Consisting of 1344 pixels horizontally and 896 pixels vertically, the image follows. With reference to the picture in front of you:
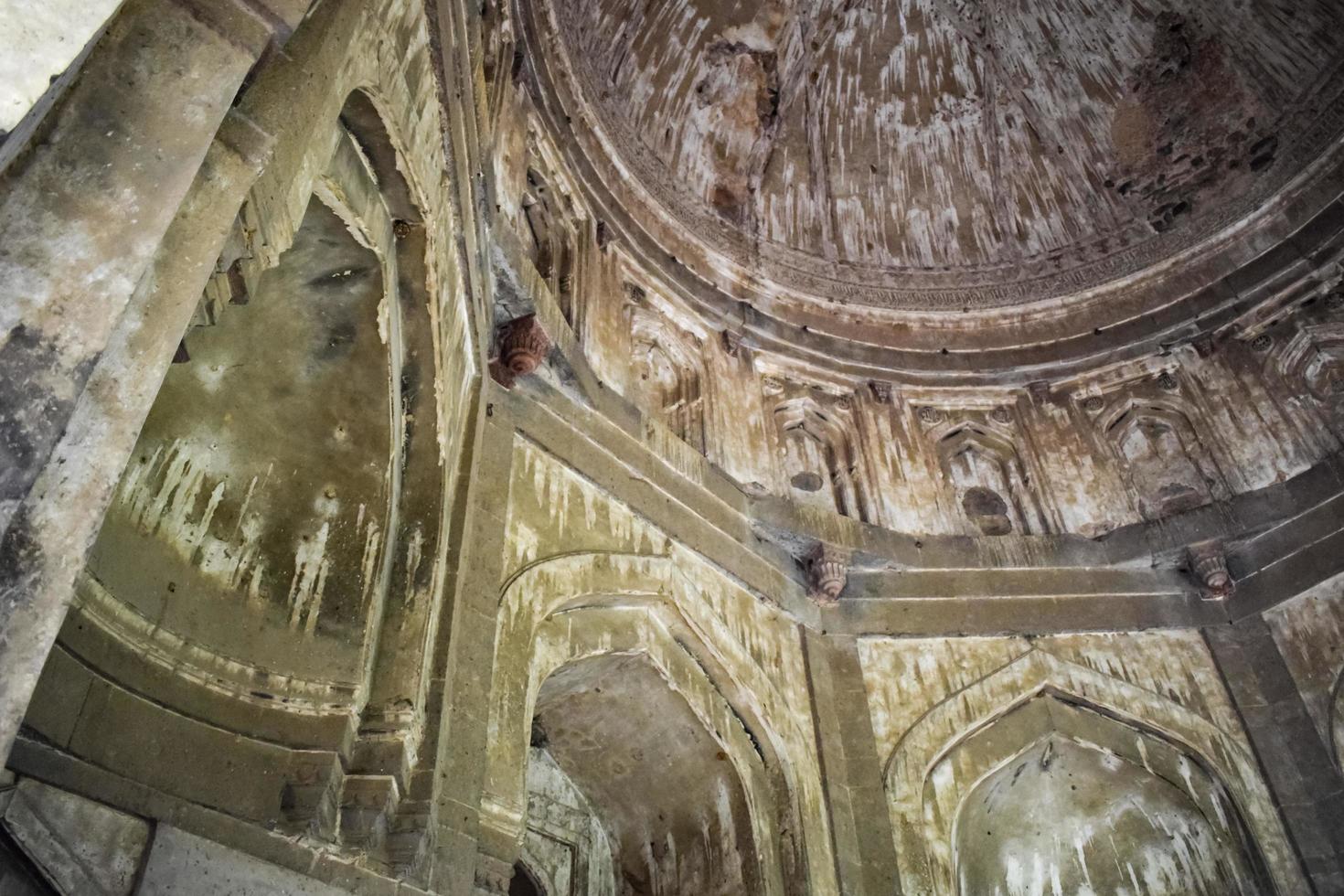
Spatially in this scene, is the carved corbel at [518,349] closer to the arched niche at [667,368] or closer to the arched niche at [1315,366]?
the arched niche at [667,368]

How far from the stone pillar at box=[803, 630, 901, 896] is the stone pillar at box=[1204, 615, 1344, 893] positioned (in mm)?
2699

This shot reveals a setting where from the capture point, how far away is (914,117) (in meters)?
12.1

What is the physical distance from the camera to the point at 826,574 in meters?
7.81

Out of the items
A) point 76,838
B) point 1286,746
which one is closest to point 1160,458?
point 1286,746

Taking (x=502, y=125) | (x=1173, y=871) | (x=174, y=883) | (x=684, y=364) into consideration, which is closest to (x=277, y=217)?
(x=174, y=883)

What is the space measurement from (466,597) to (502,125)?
372 centimetres

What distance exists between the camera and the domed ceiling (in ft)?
34.1

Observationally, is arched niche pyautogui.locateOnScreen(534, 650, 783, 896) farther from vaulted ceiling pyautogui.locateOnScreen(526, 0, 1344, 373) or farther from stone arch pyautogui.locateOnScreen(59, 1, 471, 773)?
vaulted ceiling pyautogui.locateOnScreen(526, 0, 1344, 373)

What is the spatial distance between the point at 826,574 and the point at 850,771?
56.5 inches

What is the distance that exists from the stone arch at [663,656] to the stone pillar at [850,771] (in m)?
0.29

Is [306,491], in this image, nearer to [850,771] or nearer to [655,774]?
[655,774]

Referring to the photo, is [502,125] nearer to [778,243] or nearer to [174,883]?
[778,243]

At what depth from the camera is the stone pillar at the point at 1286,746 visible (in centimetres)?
690

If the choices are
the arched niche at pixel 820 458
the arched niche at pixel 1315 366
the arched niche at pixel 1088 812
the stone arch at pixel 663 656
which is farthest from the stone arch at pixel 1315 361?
the stone arch at pixel 663 656
